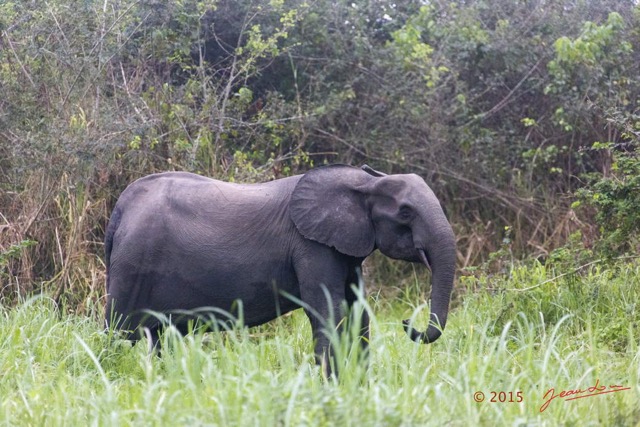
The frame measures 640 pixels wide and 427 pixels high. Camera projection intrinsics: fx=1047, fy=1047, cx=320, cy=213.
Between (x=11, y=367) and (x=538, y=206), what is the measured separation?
742 centimetres

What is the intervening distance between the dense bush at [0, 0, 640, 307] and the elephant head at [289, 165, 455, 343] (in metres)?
2.69

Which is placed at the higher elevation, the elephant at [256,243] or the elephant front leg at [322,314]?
the elephant at [256,243]

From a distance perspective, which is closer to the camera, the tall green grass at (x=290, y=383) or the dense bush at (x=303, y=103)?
the tall green grass at (x=290, y=383)

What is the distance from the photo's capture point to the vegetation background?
8.66 m

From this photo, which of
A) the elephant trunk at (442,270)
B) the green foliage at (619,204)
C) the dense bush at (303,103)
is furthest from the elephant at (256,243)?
the dense bush at (303,103)

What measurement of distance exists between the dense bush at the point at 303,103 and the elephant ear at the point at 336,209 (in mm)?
2650

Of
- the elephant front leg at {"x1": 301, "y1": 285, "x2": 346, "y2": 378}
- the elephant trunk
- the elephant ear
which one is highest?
the elephant ear

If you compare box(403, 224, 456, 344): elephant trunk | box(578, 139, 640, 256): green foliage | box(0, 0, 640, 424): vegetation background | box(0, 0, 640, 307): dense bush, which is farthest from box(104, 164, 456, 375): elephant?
box(0, 0, 640, 307): dense bush

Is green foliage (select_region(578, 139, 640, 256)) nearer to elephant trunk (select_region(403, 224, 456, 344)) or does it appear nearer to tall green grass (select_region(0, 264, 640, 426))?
tall green grass (select_region(0, 264, 640, 426))

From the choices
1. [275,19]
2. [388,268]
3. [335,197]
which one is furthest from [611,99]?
[335,197]

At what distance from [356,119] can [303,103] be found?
2.07 feet

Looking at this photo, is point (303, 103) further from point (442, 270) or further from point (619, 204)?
point (442, 270)

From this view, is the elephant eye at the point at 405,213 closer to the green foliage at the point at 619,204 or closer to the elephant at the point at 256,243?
the elephant at the point at 256,243

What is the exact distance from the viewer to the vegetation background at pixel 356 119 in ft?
28.4
